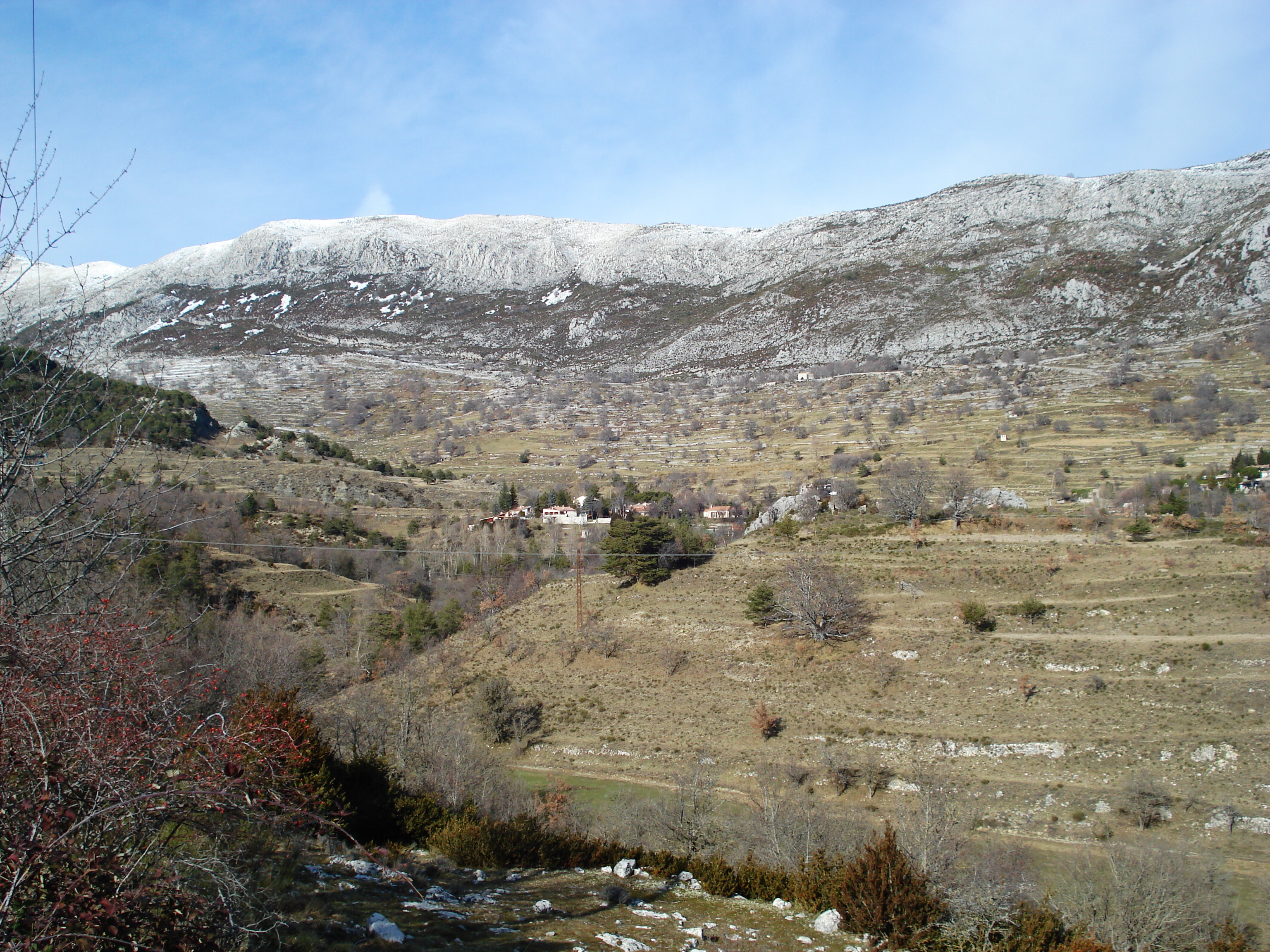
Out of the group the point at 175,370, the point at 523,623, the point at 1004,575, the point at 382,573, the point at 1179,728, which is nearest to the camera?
the point at 1179,728

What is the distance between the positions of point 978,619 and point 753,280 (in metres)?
105

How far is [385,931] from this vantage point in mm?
5398

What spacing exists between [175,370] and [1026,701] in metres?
126

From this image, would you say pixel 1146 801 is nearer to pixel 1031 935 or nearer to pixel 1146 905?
pixel 1146 905

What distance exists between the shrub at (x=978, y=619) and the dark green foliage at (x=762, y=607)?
8544mm

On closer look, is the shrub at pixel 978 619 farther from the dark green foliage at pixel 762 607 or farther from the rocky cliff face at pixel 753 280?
the rocky cliff face at pixel 753 280

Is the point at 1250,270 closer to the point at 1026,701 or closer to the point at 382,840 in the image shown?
the point at 1026,701

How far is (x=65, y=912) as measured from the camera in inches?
112

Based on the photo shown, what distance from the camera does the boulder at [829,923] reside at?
726 centimetres

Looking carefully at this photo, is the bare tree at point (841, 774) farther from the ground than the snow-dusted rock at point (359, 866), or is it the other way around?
the snow-dusted rock at point (359, 866)

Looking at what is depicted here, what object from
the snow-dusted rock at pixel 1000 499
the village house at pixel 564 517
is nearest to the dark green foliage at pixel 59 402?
the snow-dusted rock at pixel 1000 499

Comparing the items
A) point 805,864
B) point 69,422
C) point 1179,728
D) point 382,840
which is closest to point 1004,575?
point 1179,728

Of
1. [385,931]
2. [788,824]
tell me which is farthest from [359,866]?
[788,824]

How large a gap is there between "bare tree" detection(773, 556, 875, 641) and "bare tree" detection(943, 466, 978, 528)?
11.0 m
